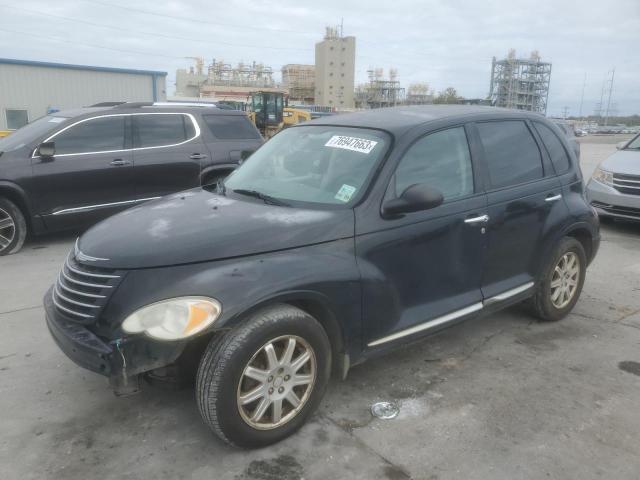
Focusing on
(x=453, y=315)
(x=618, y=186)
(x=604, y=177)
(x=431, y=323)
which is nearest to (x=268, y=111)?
(x=604, y=177)

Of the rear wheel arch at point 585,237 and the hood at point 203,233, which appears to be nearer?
the hood at point 203,233

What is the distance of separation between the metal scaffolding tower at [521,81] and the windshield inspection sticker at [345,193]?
3524 inches

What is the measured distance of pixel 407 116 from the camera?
3.67 m

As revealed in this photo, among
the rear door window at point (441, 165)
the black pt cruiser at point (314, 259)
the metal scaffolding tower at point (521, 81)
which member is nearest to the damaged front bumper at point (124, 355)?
the black pt cruiser at point (314, 259)

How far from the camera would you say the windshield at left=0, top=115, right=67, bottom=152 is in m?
6.52

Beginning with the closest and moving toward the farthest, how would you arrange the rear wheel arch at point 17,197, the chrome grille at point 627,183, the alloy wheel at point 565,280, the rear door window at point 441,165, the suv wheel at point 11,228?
the rear door window at point 441,165 → the alloy wheel at point 565,280 → the rear wheel arch at point 17,197 → the suv wheel at point 11,228 → the chrome grille at point 627,183

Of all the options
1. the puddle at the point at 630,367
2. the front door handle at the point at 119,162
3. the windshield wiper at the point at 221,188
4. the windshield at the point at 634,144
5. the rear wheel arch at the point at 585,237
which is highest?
the windshield at the point at 634,144

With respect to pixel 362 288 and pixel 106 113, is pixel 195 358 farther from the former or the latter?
pixel 106 113

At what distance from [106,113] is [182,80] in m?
121

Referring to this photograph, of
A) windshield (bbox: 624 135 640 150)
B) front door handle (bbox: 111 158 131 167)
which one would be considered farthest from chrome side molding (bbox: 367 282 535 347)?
windshield (bbox: 624 135 640 150)

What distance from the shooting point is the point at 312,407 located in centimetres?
291

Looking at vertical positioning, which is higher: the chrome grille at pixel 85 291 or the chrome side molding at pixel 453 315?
the chrome grille at pixel 85 291

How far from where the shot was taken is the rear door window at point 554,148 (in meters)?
4.33

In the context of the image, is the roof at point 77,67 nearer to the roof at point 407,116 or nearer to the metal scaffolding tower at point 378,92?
the roof at point 407,116
